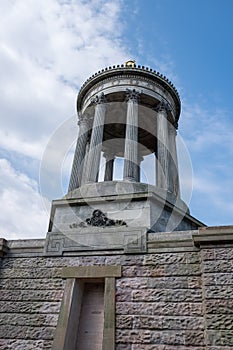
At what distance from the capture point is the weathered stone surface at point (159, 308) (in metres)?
9.15

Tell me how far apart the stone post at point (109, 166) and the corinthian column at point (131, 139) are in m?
5.27

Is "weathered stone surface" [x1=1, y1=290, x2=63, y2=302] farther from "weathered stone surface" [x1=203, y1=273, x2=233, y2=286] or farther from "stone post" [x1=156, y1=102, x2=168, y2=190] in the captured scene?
"stone post" [x1=156, y1=102, x2=168, y2=190]

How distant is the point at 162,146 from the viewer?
17.5m

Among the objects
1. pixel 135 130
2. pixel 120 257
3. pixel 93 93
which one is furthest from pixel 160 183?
pixel 120 257

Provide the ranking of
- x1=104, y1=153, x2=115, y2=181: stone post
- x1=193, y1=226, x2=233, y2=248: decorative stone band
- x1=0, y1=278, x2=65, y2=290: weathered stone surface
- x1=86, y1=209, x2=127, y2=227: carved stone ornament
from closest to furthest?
x1=193, y1=226, x2=233, y2=248: decorative stone band
x1=0, y1=278, x2=65, y2=290: weathered stone surface
x1=86, y1=209, x2=127, y2=227: carved stone ornament
x1=104, y1=153, x2=115, y2=181: stone post

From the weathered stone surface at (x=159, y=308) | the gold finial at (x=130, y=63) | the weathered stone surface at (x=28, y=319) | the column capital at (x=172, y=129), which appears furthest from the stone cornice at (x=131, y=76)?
the weathered stone surface at (x=28, y=319)

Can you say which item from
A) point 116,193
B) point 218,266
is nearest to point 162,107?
point 116,193

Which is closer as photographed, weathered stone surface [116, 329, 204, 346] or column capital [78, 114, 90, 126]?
weathered stone surface [116, 329, 204, 346]

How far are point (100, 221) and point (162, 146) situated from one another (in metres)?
6.80

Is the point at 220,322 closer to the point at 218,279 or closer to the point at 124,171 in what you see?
the point at 218,279

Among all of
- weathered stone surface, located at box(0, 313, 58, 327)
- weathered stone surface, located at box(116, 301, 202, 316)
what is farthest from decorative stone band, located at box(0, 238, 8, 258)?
weathered stone surface, located at box(116, 301, 202, 316)

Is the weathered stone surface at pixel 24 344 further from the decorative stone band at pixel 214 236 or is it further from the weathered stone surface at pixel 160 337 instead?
the decorative stone band at pixel 214 236

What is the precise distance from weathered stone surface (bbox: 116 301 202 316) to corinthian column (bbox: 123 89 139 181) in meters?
6.85

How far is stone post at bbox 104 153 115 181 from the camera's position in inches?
869
